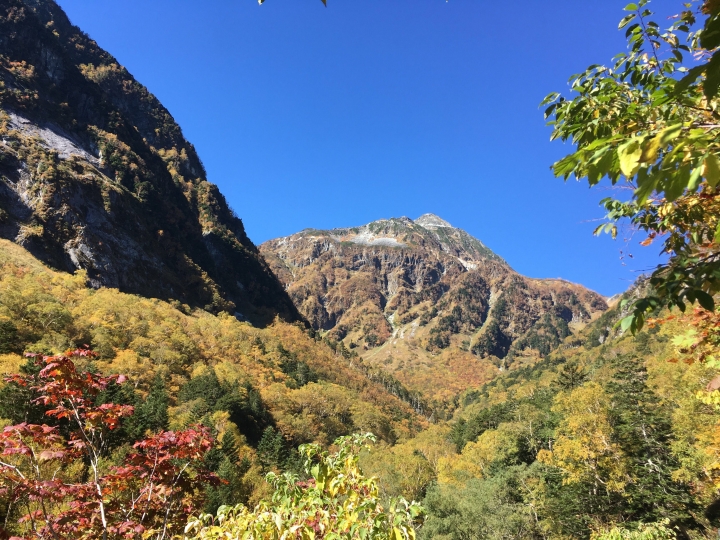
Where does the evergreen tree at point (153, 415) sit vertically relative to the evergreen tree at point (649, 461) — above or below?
below

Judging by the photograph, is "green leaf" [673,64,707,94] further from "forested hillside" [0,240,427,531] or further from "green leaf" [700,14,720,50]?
"forested hillside" [0,240,427,531]

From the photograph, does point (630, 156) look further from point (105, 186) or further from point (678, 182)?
point (105, 186)

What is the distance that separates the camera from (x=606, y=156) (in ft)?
6.94

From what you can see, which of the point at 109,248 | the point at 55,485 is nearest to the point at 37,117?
the point at 109,248

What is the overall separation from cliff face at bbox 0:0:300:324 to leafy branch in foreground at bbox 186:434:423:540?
3764 inches

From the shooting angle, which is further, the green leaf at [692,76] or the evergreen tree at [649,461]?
the evergreen tree at [649,461]

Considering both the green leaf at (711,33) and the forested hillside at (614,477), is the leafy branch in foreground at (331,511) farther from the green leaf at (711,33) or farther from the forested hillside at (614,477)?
the forested hillside at (614,477)

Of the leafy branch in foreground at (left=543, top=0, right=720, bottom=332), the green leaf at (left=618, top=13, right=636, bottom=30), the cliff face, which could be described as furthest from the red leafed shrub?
the cliff face

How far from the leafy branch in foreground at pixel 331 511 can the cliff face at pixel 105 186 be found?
95.6 metres

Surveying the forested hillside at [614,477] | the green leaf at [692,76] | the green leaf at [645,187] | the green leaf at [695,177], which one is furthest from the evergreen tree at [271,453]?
the green leaf at [692,76]

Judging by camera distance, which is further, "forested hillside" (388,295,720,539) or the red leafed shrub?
"forested hillside" (388,295,720,539)

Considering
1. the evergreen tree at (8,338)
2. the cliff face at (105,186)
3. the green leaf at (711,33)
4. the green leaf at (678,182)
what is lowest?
the evergreen tree at (8,338)

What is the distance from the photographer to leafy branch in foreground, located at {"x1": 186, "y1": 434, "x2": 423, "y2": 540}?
3502 millimetres

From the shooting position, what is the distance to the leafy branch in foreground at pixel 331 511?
3502 millimetres
